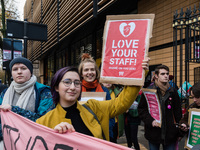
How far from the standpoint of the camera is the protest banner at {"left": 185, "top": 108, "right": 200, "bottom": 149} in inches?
85.7

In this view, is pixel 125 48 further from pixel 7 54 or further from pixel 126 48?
pixel 7 54

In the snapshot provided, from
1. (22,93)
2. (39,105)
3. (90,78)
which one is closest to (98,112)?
(39,105)

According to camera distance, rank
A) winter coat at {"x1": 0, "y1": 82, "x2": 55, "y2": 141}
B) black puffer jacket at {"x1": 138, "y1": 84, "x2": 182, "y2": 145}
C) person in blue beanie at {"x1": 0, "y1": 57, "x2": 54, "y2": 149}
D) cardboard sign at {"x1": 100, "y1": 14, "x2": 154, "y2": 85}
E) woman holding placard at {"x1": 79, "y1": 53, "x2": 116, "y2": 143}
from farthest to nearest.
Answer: woman holding placard at {"x1": 79, "y1": 53, "x2": 116, "y2": 143}, black puffer jacket at {"x1": 138, "y1": 84, "x2": 182, "y2": 145}, person in blue beanie at {"x1": 0, "y1": 57, "x2": 54, "y2": 149}, winter coat at {"x1": 0, "y1": 82, "x2": 55, "y2": 141}, cardboard sign at {"x1": 100, "y1": 14, "x2": 154, "y2": 85}

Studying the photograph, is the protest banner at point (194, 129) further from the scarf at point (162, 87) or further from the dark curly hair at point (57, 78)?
the dark curly hair at point (57, 78)

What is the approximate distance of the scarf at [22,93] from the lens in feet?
8.33

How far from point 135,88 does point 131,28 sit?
0.61 metres

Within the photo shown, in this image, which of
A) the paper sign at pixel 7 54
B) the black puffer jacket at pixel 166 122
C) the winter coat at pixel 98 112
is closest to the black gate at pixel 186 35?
the black puffer jacket at pixel 166 122

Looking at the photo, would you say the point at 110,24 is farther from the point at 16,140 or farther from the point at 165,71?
the point at 16,140

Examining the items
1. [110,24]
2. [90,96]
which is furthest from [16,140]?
[110,24]

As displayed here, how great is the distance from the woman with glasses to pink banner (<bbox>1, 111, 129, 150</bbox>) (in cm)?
11

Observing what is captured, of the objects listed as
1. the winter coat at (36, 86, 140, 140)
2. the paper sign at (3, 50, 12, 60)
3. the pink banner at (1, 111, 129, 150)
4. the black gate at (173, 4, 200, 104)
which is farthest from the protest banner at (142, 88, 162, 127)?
the paper sign at (3, 50, 12, 60)

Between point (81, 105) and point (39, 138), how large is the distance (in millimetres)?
499

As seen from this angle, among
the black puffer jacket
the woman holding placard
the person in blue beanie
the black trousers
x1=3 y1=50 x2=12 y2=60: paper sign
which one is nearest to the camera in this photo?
the person in blue beanie

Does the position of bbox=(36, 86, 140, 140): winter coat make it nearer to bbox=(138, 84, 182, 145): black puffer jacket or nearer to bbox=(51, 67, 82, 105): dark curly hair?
bbox=(51, 67, 82, 105): dark curly hair
